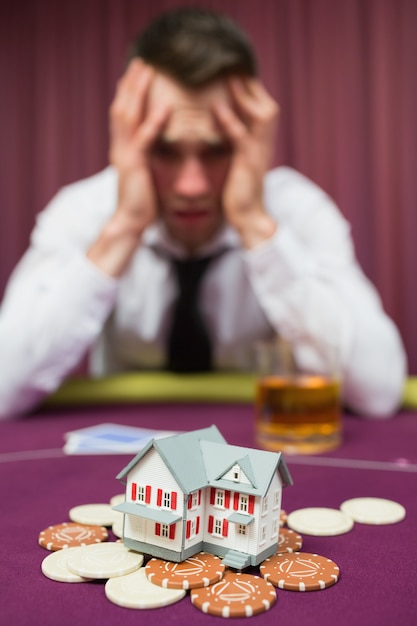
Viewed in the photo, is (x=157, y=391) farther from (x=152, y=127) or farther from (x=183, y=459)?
(x=183, y=459)

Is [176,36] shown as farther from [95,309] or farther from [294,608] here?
[294,608]

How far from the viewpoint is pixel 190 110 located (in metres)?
1.51

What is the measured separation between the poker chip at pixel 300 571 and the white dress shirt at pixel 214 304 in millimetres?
615

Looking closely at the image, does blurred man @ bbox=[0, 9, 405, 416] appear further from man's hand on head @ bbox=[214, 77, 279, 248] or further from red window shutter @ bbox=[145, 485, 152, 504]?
red window shutter @ bbox=[145, 485, 152, 504]

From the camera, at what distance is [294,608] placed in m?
0.50

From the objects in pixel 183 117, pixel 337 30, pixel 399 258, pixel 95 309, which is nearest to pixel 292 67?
pixel 337 30

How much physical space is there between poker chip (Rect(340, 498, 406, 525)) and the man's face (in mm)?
985

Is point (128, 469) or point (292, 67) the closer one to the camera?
point (128, 469)

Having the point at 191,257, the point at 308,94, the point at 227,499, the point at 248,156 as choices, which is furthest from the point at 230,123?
the point at 308,94

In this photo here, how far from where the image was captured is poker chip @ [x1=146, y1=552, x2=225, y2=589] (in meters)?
0.53

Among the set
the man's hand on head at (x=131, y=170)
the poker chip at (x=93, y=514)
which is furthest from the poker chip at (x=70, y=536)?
the man's hand on head at (x=131, y=170)

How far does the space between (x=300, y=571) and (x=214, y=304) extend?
4.39ft

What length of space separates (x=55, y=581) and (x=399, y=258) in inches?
108

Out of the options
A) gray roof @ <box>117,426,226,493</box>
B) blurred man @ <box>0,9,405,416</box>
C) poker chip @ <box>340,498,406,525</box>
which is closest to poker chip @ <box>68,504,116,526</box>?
gray roof @ <box>117,426,226,493</box>
